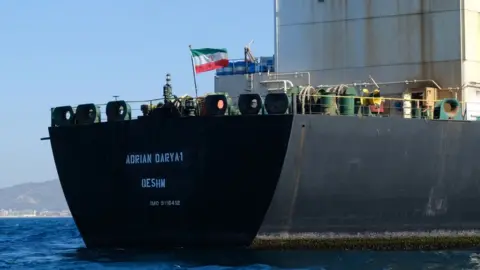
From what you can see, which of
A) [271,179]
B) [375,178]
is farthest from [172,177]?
[375,178]

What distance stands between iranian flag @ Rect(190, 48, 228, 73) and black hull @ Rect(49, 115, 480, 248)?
10.6 ft

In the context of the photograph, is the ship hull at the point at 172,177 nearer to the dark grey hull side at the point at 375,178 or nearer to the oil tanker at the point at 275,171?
the oil tanker at the point at 275,171

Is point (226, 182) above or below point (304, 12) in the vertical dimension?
below

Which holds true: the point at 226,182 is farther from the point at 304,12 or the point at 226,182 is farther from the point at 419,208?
the point at 304,12

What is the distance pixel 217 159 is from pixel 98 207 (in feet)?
14.3

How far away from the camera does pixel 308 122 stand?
84.1 feet

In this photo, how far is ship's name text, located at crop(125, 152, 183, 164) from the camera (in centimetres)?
2667

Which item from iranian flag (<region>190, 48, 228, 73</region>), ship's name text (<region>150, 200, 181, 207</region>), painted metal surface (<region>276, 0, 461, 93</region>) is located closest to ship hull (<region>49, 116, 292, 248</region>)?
ship's name text (<region>150, 200, 181, 207</region>)

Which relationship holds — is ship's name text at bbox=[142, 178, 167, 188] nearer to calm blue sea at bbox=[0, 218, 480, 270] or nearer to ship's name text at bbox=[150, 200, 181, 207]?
ship's name text at bbox=[150, 200, 181, 207]

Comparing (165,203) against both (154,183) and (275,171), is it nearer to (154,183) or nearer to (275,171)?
(154,183)

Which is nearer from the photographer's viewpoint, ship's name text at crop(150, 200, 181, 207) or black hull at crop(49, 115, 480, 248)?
black hull at crop(49, 115, 480, 248)

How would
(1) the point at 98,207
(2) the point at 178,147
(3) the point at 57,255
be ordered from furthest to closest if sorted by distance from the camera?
(3) the point at 57,255
(1) the point at 98,207
(2) the point at 178,147

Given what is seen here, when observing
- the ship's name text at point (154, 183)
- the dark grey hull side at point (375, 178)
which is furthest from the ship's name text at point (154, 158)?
the dark grey hull side at point (375, 178)

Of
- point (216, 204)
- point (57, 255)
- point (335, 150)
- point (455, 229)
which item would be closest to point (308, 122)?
point (335, 150)
